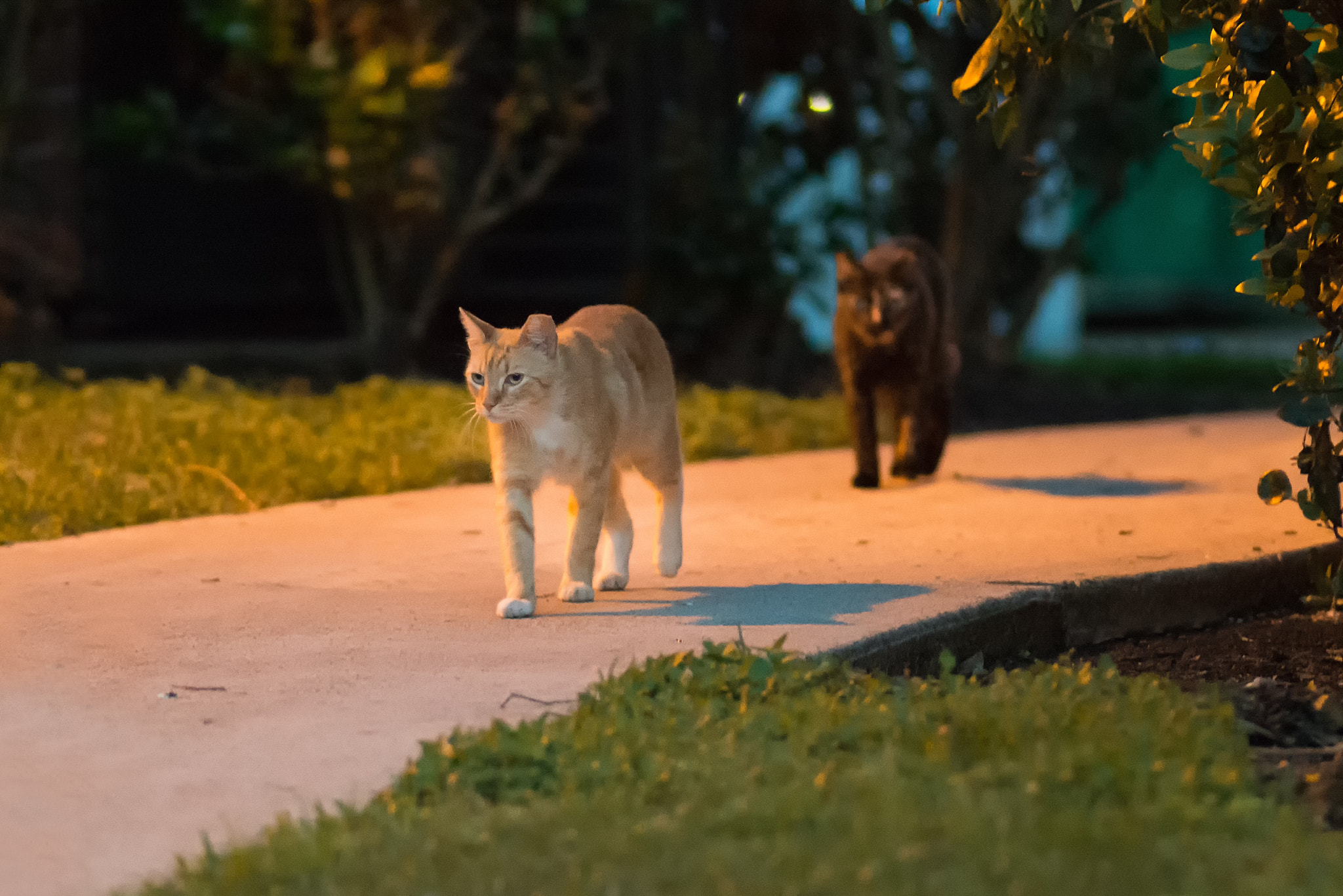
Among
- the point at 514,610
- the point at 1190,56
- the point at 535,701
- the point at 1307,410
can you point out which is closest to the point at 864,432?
the point at 514,610

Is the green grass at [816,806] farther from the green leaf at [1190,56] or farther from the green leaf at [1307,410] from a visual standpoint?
the green leaf at [1190,56]

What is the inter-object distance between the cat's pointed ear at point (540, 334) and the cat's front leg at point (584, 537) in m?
0.42

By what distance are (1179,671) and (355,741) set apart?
8.02 feet

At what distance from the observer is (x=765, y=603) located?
5191mm

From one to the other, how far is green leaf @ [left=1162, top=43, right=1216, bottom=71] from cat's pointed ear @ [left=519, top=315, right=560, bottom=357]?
185 centimetres

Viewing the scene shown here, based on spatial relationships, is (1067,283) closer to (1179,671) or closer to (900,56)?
(900,56)

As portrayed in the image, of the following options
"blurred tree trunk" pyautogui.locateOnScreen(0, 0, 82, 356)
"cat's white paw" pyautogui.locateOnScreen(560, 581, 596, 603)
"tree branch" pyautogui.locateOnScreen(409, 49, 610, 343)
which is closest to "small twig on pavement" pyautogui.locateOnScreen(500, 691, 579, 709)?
"cat's white paw" pyautogui.locateOnScreen(560, 581, 596, 603)

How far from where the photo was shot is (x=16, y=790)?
3.57 meters

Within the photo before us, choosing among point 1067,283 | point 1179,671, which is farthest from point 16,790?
point 1067,283

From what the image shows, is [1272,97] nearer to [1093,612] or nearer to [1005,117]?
[1005,117]

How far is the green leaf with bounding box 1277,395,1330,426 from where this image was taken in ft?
15.2

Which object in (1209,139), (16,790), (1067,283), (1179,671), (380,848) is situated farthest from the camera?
(1067,283)

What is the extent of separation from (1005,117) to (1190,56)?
50 cm

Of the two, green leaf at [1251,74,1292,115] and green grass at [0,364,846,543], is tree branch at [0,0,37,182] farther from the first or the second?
green leaf at [1251,74,1292,115]
